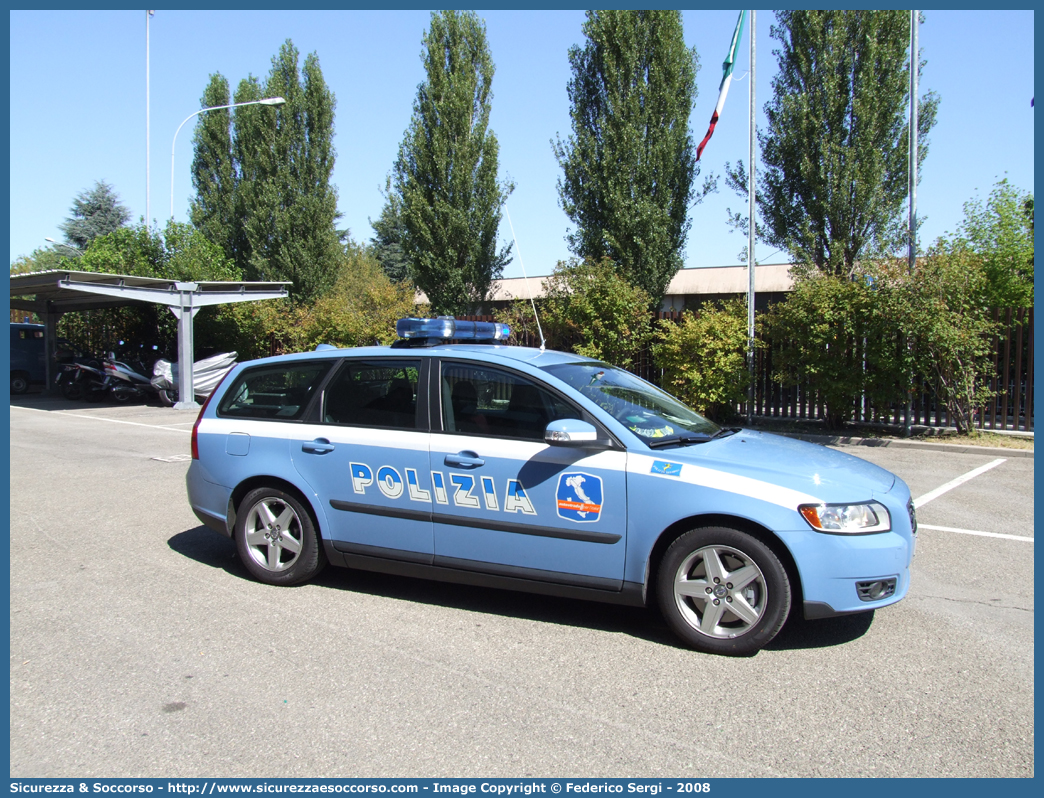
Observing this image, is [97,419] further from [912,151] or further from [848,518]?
[912,151]

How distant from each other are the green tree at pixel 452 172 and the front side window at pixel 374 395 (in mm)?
19117

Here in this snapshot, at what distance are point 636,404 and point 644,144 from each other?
16.7m

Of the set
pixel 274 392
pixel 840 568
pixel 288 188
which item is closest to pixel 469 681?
pixel 840 568

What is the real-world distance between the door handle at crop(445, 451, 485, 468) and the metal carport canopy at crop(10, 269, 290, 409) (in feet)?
52.2

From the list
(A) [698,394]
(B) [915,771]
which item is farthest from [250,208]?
(B) [915,771]

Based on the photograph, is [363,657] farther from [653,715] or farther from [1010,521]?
[1010,521]

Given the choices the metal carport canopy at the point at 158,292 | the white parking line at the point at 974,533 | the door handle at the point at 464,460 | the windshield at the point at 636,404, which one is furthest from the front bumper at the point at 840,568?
the metal carport canopy at the point at 158,292

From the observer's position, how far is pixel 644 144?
19828 mm

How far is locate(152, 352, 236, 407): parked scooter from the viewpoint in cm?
1995

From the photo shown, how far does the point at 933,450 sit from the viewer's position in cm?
1170

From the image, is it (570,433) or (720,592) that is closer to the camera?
(720,592)

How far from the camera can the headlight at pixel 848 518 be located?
12.5ft

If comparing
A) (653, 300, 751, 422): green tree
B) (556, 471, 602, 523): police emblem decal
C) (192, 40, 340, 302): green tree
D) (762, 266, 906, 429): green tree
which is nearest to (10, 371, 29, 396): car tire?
(192, 40, 340, 302): green tree

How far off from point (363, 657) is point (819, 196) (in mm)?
18453
